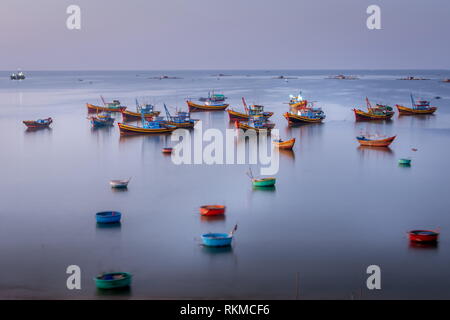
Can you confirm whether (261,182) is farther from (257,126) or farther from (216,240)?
(257,126)

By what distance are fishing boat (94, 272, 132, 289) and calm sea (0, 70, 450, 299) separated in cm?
19

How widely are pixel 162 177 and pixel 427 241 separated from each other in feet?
40.4

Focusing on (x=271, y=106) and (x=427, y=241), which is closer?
(x=427, y=241)

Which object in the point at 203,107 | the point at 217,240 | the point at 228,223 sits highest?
the point at 203,107

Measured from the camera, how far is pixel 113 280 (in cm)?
1209

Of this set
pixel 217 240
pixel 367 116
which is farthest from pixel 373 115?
Answer: pixel 217 240

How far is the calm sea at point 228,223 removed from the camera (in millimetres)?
12789

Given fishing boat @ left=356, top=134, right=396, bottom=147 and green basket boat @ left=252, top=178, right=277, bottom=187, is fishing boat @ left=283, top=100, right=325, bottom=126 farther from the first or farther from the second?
green basket boat @ left=252, top=178, right=277, bottom=187

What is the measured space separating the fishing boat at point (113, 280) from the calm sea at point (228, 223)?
0.19 m

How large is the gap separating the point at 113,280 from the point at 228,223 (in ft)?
18.7

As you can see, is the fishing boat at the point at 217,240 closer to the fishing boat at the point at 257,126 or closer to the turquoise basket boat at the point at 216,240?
the turquoise basket boat at the point at 216,240

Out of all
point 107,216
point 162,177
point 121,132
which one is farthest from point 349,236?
point 121,132

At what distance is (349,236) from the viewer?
16.1 meters

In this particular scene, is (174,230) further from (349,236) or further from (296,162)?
(296,162)
